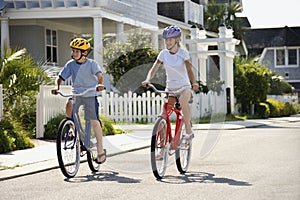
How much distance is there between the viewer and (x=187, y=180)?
10320 mm

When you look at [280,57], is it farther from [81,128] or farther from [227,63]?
[81,128]

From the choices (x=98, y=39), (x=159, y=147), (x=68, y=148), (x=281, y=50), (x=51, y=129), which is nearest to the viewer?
(x=159, y=147)

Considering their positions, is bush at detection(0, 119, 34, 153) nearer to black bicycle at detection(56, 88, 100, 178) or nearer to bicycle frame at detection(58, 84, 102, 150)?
black bicycle at detection(56, 88, 100, 178)

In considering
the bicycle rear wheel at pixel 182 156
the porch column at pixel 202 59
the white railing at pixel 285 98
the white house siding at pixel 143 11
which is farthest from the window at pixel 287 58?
A: the bicycle rear wheel at pixel 182 156

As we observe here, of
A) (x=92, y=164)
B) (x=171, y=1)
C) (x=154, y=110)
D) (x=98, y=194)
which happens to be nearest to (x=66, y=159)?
(x=92, y=164)

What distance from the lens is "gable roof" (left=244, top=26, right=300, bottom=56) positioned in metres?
67.4

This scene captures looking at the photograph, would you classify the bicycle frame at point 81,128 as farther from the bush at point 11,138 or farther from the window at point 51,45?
the window at point 51,45

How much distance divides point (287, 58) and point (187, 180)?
57674 millimetres

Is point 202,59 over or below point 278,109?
over

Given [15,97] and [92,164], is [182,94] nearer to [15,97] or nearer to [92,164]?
[92,164]

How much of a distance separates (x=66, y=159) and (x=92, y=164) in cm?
72

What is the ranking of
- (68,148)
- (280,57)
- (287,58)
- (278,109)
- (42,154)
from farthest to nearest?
1. (280,57)
2. (287,58)
3. (278,109)
4. (42,154)
5. (68,148)

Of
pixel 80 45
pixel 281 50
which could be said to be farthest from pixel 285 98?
pixel 80 45

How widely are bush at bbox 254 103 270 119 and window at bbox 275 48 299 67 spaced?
30228 mm
